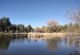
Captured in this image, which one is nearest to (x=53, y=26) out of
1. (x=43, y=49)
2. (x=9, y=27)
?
(x=9, y=27)

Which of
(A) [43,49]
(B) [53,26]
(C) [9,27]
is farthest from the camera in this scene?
(C) [9,27]

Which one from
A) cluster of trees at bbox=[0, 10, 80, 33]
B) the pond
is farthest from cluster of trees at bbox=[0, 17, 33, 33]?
the pond

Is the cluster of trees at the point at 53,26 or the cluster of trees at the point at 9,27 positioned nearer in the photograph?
the cluster of trees at the point at 53,26

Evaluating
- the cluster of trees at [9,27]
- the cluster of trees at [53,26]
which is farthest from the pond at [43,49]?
the cluster of trees at [9,27]

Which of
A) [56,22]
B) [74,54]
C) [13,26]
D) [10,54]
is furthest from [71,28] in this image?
[13,26]

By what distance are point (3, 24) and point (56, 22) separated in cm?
2944

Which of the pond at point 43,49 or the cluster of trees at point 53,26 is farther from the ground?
the cluster of trees at point 53,26

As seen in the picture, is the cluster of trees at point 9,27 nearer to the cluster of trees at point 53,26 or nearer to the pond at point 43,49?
the cluster of trees at point 53,26

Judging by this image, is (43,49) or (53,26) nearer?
(43,49)

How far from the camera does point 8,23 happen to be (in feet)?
274

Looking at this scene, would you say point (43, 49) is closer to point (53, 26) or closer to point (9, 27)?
point (53, 26)

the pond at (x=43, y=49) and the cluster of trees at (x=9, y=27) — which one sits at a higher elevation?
the cluster of trees at (x=9, y=27)

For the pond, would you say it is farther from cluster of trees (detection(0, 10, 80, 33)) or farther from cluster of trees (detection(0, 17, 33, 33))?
cluster of trees (detection(0, 17, 33, 33))

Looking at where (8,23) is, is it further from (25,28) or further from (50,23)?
(50,23)
